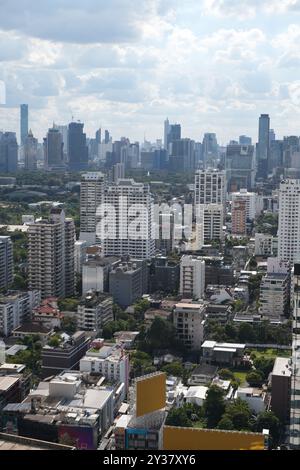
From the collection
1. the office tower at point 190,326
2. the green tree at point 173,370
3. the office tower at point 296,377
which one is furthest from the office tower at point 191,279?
the office tower at point 296,377

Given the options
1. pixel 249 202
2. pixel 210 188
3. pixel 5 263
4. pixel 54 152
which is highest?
pixel 54 152

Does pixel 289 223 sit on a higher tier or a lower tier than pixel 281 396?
higher

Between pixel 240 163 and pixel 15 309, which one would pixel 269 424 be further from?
pixel 240 163

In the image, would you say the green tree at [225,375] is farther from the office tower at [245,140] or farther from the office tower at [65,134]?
the office tower at [245,140]

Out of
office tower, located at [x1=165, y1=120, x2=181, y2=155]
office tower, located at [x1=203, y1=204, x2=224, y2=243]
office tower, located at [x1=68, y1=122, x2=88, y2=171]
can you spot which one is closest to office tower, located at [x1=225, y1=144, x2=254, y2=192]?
office tower, located at [x1=165, y1=120, x2=181, y2=155]

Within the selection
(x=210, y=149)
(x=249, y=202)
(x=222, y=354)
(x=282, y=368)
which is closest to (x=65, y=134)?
(x=210, y=149)
